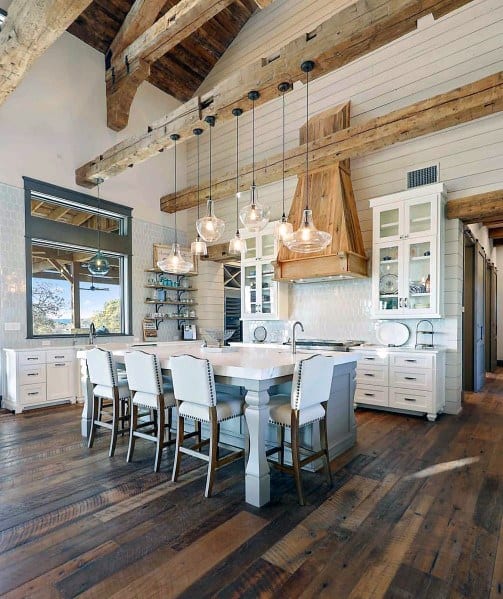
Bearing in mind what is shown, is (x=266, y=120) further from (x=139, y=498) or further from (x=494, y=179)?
(x=139, y=498)

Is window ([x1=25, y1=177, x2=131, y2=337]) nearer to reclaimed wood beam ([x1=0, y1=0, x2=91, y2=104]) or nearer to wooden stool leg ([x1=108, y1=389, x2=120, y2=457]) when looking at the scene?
reclaimed wood beam ([x1=0, y1=0, x2=91, y2=104])

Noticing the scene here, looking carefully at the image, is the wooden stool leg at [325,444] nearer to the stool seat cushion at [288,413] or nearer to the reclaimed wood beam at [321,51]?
the stool seat cushion at [288,413]

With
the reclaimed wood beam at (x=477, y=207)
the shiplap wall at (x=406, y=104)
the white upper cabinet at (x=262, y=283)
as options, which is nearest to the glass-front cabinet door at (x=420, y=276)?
the shiplap wall at (x=406, y=104)

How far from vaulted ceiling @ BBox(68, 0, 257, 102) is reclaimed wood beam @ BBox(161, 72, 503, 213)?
2.91 meters

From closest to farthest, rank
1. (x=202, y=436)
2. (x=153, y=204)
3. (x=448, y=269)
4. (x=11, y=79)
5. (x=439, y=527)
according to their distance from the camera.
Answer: (x=439, y=527) → (x=202, y=436) → (x=11, y=79) → (x=448, y=269) → (x=153, y=204)

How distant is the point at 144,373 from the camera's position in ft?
10.2

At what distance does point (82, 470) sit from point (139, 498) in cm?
77

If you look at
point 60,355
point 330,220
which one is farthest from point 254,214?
point 60,355

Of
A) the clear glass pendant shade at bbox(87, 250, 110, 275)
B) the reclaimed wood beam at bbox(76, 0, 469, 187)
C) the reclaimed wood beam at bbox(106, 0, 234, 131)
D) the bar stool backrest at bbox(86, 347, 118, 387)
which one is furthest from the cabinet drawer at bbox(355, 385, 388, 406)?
the reclaimed wood beam at bbox(106, 0, 234, 131)

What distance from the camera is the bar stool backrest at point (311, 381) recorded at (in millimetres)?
2535

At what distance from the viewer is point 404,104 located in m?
5.30

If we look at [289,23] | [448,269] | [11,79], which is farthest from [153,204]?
[448,269]

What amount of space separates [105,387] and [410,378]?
3.60 meters

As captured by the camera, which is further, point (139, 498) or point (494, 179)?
point (494, 179)
